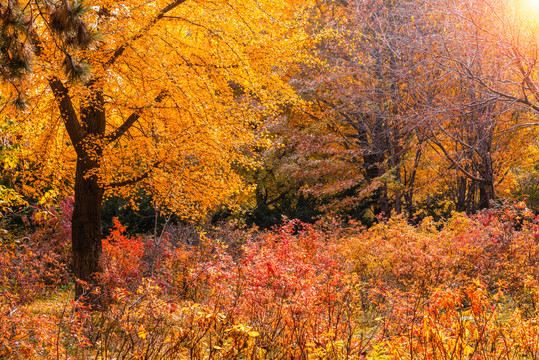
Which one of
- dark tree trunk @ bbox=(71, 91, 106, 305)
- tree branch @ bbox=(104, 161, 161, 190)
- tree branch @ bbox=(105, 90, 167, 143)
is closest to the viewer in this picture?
tree branch @ bbox=(105, 90, 167, 143)

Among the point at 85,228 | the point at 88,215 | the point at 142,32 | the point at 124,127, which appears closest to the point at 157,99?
the point at 124,127

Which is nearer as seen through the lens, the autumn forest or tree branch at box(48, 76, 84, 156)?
the autumn forest

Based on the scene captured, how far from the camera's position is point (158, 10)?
26.7 ft

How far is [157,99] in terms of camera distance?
909 centimetres

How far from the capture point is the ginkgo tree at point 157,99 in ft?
25.7

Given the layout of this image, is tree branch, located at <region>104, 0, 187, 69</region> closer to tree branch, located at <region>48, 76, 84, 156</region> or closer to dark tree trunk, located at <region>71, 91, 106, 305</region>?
tree branch, located at <region>48, 76, 84, 156</region>

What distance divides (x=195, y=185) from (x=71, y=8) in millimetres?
4486

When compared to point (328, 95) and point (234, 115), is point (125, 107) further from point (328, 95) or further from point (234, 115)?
point (328, 95)

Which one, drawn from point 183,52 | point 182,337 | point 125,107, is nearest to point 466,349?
point 182,337

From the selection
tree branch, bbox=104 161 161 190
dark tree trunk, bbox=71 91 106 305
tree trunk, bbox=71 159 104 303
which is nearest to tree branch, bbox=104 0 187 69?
dark tree trunk, bbox=71 91 106 305

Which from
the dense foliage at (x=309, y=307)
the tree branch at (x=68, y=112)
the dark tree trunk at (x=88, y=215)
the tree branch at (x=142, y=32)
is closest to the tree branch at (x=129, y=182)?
the dark tree trunk at (x=88, y=215)

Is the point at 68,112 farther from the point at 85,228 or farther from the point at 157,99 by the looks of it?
the point at 85,228

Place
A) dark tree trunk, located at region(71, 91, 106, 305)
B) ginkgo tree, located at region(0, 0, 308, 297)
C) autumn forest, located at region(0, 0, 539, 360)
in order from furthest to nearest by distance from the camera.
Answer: dark tree trunk, located at region(71, 91, 106, 305) → ginkgo tree, located at region(0, 0, 308, 297) → autumn forest, located at region(0, 0, 539, 360)

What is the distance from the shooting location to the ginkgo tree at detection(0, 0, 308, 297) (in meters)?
7.82
